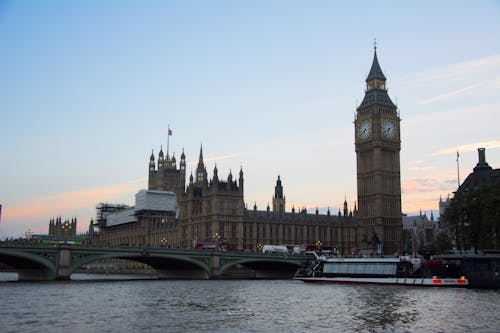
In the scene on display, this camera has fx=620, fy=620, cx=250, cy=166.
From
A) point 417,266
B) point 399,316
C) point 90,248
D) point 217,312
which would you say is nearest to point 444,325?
point 399,316

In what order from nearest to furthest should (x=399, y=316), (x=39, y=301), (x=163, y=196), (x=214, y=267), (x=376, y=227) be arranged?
(x=399, y=316) < (x=39, y=301) < (x=214, y=267) < (x=376, y=227) < (x=163, y=196)

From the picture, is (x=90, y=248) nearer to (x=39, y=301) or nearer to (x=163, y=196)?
(x=39, y=301)

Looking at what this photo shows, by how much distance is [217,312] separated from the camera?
43312mm

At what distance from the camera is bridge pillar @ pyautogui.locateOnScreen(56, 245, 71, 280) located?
75.3m

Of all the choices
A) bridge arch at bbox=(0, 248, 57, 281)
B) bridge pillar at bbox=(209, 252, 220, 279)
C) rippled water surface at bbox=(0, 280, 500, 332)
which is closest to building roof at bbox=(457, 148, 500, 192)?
bridge pillar at bbox=(209, 252, 220, 279)

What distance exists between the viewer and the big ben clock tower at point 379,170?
139250 millimetres

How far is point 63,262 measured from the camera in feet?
248

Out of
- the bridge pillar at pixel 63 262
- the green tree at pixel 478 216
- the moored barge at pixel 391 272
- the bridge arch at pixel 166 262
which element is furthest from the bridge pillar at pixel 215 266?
the green tree at pixel 478 216

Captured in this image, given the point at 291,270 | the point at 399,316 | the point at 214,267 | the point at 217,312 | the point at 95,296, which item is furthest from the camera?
the point at 291,270

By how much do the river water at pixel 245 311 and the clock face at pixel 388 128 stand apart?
275 ft

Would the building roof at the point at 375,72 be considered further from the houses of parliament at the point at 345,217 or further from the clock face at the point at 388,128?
the clock face at the point at 388,128

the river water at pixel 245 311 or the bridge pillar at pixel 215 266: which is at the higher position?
the bridge pillar at pixel 215 266

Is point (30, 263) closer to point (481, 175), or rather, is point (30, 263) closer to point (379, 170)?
point (481, 175)

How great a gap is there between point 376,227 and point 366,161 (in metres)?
15.8
